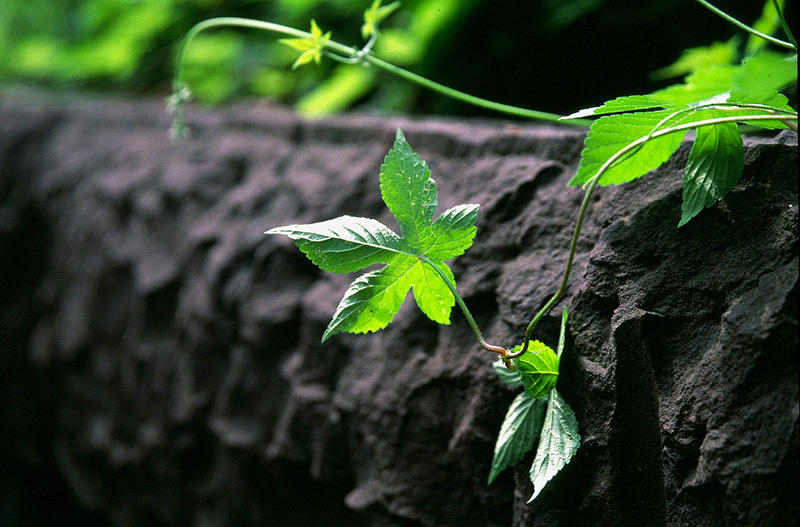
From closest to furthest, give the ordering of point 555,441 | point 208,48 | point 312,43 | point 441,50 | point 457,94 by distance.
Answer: point 555,441, point 312,43, point 457,94, point 441,50, point 208,48

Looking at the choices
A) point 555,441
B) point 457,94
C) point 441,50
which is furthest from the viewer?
point 441,50

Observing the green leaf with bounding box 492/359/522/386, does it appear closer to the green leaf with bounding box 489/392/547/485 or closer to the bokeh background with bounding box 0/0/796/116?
the green leaf with bounding box 489/392/547/485

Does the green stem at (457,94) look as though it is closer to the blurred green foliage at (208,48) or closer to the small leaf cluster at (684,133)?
the small leaf cluster at (684,133)

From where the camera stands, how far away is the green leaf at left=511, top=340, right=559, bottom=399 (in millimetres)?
713

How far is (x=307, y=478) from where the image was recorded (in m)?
1.21

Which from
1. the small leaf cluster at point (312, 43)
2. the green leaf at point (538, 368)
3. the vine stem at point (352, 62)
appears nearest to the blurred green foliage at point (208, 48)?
the vine stem at point (352, 62)

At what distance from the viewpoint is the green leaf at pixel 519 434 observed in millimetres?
734

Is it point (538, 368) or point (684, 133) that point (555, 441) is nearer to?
point (538, 368)

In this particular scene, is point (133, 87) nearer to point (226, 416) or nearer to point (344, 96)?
point (344, 96)

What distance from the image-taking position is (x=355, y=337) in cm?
111

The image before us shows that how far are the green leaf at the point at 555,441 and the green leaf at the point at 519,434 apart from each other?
1cm

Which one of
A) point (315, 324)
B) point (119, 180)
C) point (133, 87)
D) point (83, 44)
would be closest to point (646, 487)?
point (315, 324)

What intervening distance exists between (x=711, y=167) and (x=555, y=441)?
33 cm

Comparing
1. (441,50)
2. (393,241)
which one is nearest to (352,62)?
(393,241)
